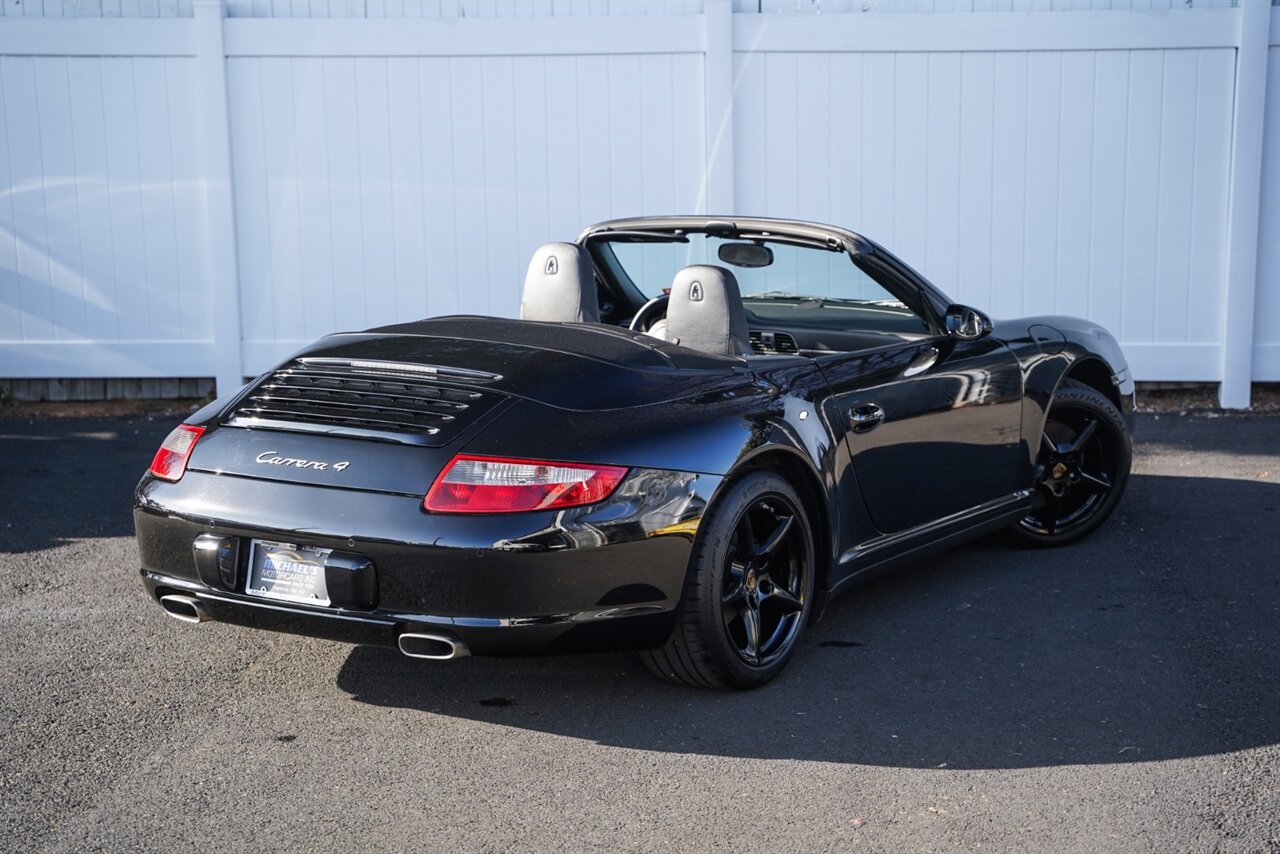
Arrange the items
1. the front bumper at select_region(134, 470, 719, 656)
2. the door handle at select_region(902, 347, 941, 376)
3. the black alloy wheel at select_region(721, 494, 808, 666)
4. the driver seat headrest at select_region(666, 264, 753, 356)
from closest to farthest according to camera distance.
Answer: the front bumper at select_region(134, 470, 719, 656) < the black alloy wheel at select_region(721, 494, 808, 666) < the driver seat headrest at select_region(666, 264, 753, 356) < the door handle at select_region(902, 347, 941, 376)

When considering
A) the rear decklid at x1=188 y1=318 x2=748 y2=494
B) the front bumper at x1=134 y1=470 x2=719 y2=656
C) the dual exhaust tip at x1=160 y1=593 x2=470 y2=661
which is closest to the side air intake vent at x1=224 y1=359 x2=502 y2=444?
the rear decklid at x1=188 y1=318 x2=748 y2=494

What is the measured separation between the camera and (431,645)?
3.77 meters

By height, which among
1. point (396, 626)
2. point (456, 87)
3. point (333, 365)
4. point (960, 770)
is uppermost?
point (456, 87)

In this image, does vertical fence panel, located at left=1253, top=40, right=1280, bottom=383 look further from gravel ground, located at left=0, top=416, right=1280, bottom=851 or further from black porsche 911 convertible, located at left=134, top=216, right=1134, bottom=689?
black porsche 911 convertible, located at left=134, top=216, right=1134, bottom=689

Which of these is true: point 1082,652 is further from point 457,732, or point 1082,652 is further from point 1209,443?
point 1209,443

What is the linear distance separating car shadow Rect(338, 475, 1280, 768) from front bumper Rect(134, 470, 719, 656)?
0.40 metres

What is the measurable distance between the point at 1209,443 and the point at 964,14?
311 centimetres

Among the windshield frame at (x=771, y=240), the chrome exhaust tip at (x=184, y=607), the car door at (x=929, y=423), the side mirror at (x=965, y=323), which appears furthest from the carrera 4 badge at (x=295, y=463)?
the side mirror at (x=965, y=323)

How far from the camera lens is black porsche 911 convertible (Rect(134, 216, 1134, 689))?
12.3 feet

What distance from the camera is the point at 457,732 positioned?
13.1 ft

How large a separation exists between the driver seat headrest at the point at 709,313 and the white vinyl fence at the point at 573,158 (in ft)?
15.2

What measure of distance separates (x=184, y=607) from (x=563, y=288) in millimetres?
1798

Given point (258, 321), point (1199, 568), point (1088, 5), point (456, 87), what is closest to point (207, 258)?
point (258, 321)

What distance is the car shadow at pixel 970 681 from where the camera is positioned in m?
3.93
